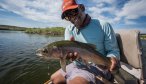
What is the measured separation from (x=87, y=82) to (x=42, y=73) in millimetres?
6802

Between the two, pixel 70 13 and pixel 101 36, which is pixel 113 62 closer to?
pixel 101 36

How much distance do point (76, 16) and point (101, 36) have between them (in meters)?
0.72

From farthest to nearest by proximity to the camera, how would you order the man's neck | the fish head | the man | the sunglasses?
the man's neck, the sunglasses, the man, the fish head

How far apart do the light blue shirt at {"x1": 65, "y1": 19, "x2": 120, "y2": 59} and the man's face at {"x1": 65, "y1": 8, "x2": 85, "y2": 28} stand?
0.21 metres

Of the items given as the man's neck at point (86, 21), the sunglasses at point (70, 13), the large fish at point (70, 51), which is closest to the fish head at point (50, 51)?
the large fish at point (70, 51)

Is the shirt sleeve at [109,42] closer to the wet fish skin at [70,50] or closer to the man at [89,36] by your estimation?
the man at [89,36]

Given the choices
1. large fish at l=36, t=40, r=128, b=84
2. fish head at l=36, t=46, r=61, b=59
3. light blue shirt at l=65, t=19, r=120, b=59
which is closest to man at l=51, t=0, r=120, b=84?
light blue shirt at l=65, t=19, r=120, b=59

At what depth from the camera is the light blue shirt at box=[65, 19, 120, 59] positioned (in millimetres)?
3574

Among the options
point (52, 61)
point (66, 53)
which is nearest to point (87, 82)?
point (66, 53)

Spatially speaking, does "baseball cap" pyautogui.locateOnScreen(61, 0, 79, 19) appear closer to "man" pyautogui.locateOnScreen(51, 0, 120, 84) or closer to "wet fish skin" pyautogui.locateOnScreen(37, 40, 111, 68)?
"man" pyautogui.locateOnScreen(51, 0, 120, 84)

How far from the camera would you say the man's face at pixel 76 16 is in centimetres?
355

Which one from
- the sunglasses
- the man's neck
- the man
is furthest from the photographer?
the man's neck

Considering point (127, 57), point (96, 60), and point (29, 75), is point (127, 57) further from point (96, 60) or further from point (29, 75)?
point (29, 75)

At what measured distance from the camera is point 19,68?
10258 millimetres
